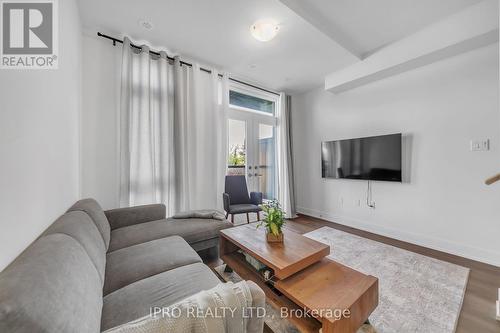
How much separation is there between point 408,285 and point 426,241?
1.29 m

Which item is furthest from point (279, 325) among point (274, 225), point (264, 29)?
point (264, 29)

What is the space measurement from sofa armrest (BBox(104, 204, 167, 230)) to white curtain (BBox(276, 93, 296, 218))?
A: 256cm

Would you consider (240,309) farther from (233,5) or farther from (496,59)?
(496,59)

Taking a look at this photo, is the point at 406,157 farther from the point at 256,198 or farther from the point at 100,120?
the point at 100,120

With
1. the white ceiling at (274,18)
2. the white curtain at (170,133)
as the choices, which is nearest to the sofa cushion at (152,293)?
the white curtain at (170,133)

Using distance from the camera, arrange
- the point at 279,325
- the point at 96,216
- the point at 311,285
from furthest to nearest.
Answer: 1. the point at 96,216
2. the point at 279,325
3. the point at 311,285

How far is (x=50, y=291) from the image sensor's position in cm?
60

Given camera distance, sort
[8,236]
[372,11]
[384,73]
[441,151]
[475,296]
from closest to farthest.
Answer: [8,236] < [475,296] < [372,11] < [441,151] < [384,73]

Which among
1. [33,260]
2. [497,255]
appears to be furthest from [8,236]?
[497,255]

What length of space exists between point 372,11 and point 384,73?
3.55ft

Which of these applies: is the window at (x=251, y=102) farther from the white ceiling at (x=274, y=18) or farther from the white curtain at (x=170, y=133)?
the white ceiling at (x=274, y=18)

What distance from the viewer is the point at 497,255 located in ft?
7.28

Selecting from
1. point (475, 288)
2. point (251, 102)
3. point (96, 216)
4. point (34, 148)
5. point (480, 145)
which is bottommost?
point (475, 288)

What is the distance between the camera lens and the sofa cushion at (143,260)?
1.24 meters
